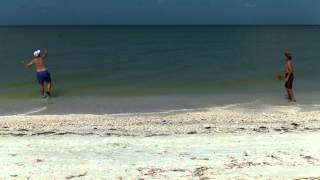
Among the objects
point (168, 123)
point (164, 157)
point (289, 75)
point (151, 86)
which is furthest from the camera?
point (151, 86)

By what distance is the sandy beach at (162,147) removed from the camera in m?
7.00

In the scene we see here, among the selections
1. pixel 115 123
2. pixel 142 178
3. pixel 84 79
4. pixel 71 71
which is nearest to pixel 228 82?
pixel 84 79

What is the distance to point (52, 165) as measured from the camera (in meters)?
7.38

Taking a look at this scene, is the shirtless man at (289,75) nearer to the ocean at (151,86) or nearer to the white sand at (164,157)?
the ocean at (151,86)

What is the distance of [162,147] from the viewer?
27.9 feet

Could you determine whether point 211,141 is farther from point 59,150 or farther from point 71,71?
point 71,71

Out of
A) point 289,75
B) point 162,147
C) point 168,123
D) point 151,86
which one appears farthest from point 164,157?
point 151,86

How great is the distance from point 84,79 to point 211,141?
48.1 ft

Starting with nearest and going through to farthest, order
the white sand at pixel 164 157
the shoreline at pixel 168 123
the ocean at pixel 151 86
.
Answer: the white sand at pixel 164 157, the shoreline at pixel 168 123, the ocean at pixel 151 86

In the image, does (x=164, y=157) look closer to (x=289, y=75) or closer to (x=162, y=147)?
(x=162, y=147)

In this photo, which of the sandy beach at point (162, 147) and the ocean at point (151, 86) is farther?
the ocean at point (151, 86)

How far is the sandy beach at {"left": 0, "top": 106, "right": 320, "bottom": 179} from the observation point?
700cm

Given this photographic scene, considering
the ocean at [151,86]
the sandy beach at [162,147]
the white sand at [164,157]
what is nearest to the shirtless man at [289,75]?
the ocean at [151,86]

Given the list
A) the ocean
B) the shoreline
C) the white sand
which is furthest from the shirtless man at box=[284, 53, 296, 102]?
the white sand
